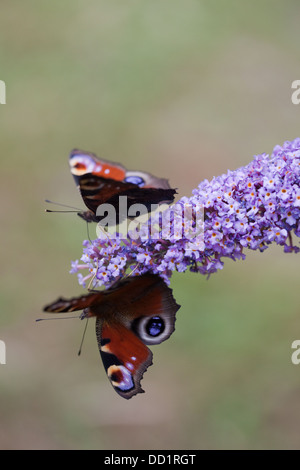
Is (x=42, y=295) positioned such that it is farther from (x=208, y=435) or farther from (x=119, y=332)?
(x=119, y=332)

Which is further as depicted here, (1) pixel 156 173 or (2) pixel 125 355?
(1) pixel 156 173

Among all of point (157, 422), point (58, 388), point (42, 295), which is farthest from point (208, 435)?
point (42, 295)

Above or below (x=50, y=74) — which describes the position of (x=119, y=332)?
below

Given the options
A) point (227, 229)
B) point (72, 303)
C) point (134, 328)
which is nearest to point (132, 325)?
point (134, 328)

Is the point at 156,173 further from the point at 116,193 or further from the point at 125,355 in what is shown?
the point at 125,355

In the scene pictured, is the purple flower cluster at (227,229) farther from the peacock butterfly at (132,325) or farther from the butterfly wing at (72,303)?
the butterfly wing at (72,303)

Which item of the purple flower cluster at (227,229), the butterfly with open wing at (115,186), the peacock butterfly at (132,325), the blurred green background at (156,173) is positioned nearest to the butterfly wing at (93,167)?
the butterfly with open wing at (115,186)

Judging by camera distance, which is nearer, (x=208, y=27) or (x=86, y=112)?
(x=86, y=112)
